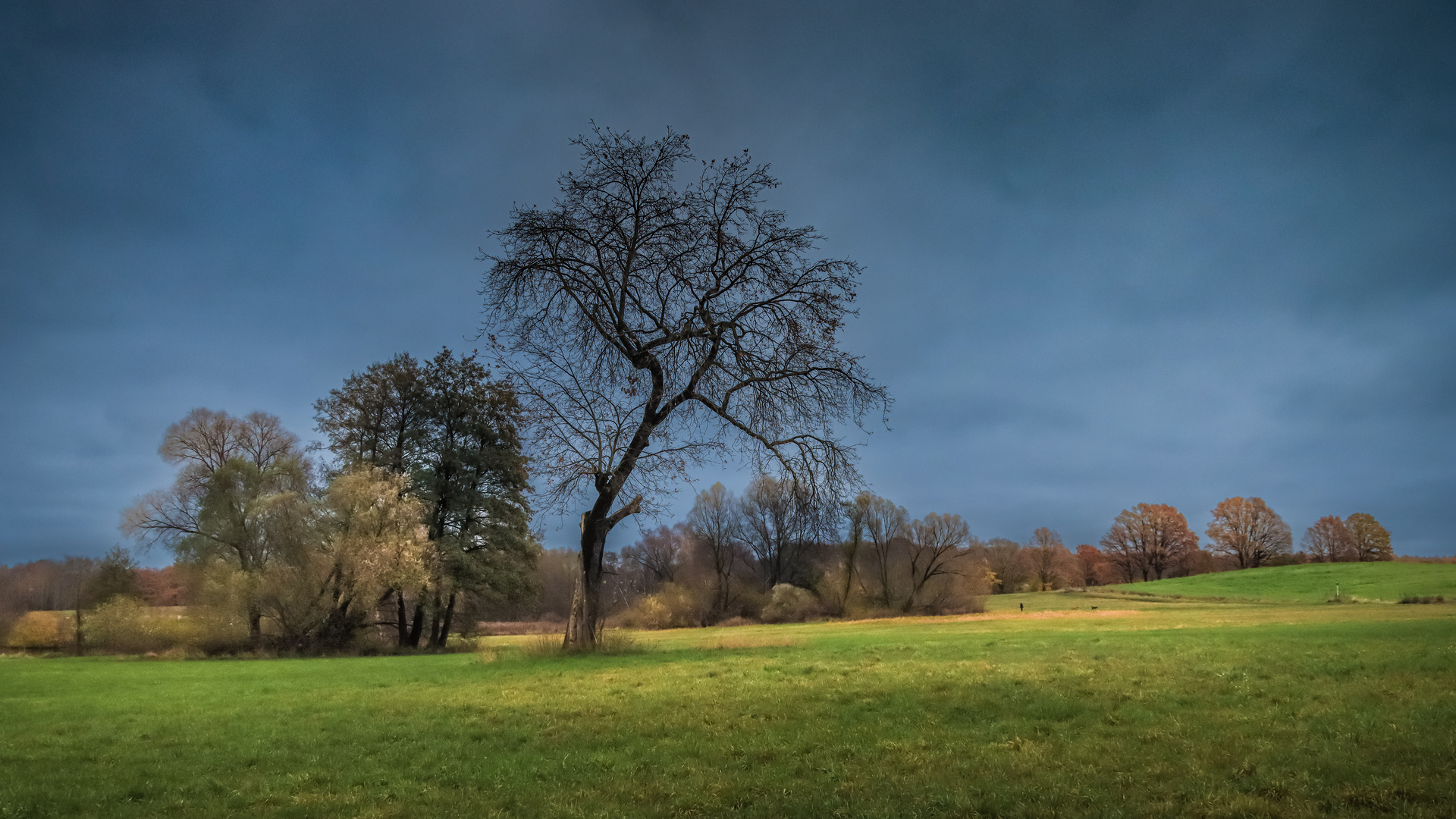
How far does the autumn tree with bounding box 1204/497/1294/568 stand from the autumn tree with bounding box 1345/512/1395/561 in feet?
22.9

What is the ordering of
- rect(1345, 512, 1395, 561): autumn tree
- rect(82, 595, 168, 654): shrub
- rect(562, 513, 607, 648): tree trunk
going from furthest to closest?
rect(1345, 512, 1395, 561): autumn tree, rect(82, 595, 168, 654): shrub, rect(562, 513, 607, 648): tree trunk

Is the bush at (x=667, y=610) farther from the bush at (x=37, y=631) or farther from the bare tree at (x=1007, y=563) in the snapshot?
the bare tree at (x=1007, y=563)

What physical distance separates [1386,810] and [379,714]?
45.1ft

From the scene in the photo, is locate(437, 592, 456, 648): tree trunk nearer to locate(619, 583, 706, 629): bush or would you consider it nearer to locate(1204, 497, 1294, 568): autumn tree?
locate(619, 583, 706, 629): bush

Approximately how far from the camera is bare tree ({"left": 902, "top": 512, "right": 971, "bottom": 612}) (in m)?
68.8

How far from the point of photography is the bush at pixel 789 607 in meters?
65.9

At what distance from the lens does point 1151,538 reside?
335ft

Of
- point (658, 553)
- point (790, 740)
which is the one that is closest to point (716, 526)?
point (658, 553)

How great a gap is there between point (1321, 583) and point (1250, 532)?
2891 centimetres

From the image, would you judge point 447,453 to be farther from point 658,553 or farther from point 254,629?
point 658,553

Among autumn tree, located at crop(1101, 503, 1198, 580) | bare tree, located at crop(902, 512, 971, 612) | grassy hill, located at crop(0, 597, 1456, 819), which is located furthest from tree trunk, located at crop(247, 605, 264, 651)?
autumn tree, located at crop(1101, 503, 1198, 580)

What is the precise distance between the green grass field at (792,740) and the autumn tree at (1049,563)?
3346 inches

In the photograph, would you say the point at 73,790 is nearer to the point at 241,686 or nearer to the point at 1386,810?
the point at 241,686

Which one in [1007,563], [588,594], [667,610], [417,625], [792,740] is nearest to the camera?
[792,740]
